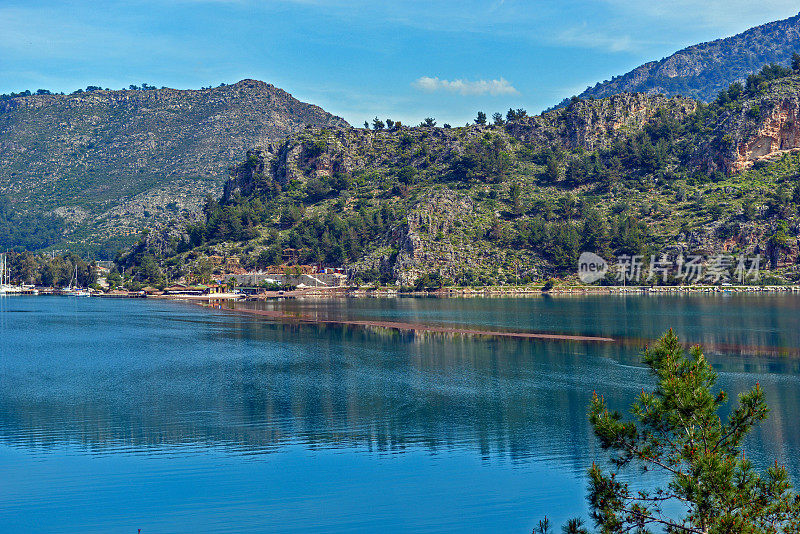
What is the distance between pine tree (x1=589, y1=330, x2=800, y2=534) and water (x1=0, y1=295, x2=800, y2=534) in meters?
11.5

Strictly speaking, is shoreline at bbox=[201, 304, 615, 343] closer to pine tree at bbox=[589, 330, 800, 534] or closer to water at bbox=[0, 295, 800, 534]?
water at bbox=[0, 295, 800, 534]

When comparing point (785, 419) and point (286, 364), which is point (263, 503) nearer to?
point (785, 419)

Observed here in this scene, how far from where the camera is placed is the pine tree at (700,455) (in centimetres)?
1945

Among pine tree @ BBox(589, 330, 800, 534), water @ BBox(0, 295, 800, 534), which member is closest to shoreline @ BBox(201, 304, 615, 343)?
water @ BBox(0, 295, 800, 534)

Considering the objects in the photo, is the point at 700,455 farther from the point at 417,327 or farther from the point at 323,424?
the point at 417,327

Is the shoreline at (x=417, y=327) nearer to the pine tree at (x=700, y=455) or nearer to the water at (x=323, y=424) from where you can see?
the water at (x=323, y=424)

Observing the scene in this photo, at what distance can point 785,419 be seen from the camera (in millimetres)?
48938

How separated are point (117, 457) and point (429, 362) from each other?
40.9m

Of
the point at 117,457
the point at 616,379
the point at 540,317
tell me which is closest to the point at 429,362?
the point at 616,379

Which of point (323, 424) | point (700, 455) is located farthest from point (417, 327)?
point (700, 455)

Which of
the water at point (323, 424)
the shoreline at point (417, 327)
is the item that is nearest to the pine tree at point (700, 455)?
the water at point (323, 424)

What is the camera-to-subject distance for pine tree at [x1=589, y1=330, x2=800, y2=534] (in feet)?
63.8

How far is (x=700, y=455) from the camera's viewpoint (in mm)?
19750

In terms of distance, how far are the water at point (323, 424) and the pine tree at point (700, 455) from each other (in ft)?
37.8
